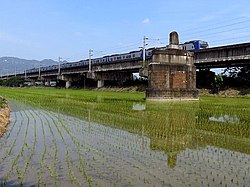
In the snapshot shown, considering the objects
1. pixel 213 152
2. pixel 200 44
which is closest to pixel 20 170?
pixel 213 152

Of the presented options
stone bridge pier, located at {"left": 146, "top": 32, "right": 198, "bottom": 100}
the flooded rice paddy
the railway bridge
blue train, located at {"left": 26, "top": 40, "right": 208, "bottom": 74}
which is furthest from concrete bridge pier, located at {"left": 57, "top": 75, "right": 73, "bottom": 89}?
the flooded rice paddy

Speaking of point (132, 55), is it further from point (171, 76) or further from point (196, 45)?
point (171, 76)

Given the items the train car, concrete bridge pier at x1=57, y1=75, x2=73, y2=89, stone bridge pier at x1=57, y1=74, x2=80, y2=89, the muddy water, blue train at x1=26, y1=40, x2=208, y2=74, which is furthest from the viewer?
stone bridge pier at x1=57, y1=74, x2=80, y2=89

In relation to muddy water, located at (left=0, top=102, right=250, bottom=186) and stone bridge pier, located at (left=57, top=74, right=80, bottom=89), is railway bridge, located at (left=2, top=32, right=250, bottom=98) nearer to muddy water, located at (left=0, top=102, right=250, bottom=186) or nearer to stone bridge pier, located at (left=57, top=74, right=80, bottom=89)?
muddy water, located at (left=0, top=102, right=250, bottom=186)

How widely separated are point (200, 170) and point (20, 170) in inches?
148

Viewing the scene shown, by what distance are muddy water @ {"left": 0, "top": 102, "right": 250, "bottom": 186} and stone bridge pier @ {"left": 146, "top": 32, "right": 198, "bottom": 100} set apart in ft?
60.0

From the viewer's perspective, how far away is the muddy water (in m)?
5.66

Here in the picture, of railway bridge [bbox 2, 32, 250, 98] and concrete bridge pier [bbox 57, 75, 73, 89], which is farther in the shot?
concrete bridge pier [bbox 57, 75, 73, 89]

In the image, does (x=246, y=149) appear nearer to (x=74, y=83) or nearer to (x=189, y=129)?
(x=189, y=129)

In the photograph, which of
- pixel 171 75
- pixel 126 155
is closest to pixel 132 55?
pixel 171 75

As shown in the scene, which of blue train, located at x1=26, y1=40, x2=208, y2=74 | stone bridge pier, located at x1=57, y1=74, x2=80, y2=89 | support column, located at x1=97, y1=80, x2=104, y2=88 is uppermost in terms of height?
blue train, located at x1=26, y1=40, x2=208, y2=74

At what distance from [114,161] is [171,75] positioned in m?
23.0

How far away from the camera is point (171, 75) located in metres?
29.3

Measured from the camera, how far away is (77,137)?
1007 cm
